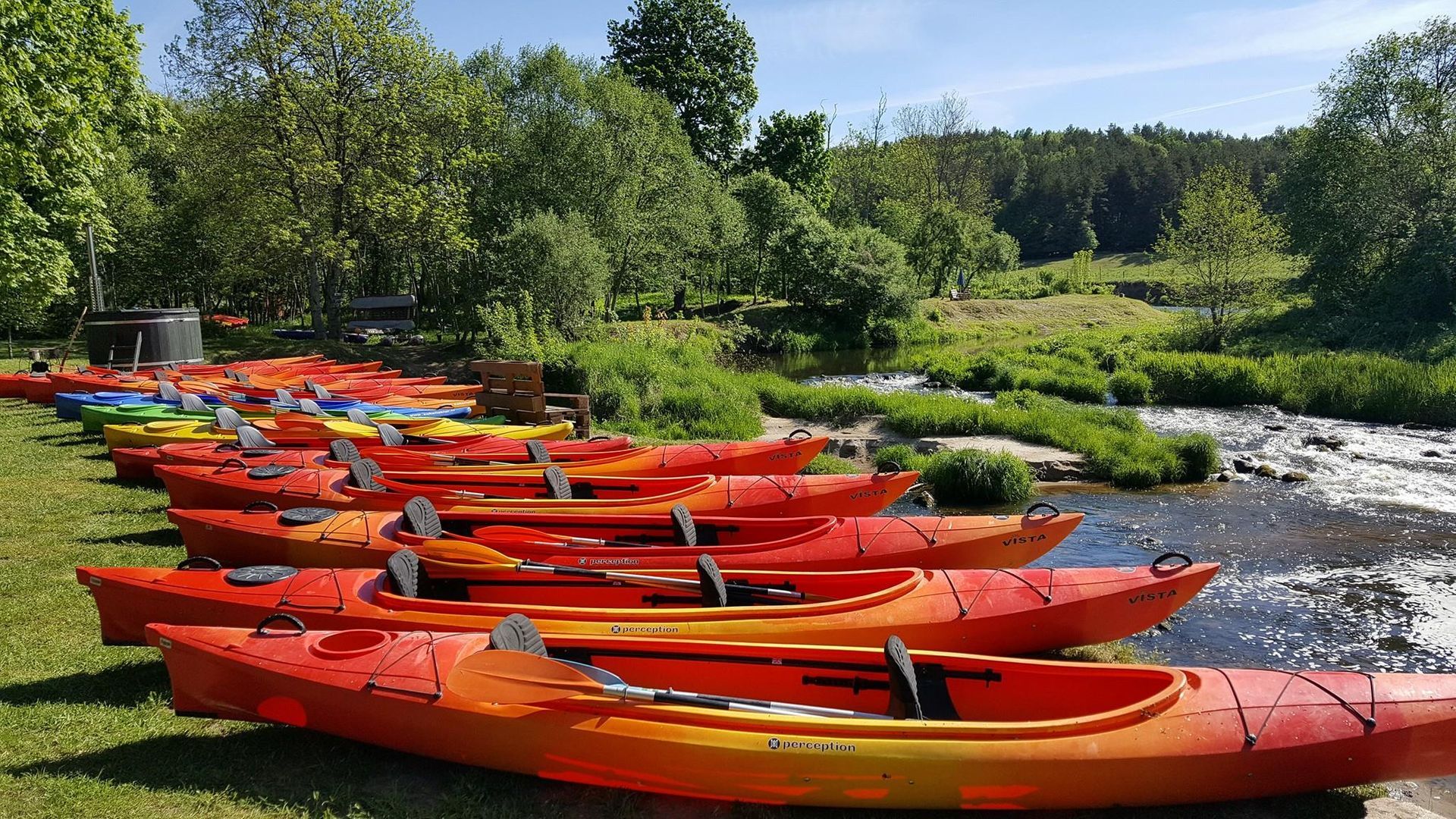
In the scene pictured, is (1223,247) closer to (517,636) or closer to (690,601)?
(690,601)

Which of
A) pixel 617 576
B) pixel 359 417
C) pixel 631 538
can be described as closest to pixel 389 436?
pixel 359 417

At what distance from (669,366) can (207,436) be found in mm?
9297

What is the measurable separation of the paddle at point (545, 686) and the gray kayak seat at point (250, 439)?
6.43 m

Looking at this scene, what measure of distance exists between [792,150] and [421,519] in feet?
130

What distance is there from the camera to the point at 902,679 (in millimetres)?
3957

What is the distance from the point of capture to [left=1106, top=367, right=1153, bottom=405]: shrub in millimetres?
19000

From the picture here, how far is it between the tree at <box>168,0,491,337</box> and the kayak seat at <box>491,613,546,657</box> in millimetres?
19412

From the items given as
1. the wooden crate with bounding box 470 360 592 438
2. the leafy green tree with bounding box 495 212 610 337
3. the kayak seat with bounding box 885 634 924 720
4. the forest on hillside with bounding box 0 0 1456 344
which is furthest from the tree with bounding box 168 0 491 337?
the kayak seat with bounding box 885 634 924 720

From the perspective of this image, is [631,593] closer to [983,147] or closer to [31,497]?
[31,497]

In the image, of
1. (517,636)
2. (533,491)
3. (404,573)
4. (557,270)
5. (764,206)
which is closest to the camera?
(517,636)

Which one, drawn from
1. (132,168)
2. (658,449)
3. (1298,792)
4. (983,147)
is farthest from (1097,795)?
(983,147)

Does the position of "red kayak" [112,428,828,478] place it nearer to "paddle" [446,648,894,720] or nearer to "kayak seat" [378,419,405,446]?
"kayak seat" [378,419,405,446]

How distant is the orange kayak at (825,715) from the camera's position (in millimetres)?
3654

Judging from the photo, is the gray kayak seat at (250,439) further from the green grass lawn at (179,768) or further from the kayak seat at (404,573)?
the kayak seat at (404,573)
